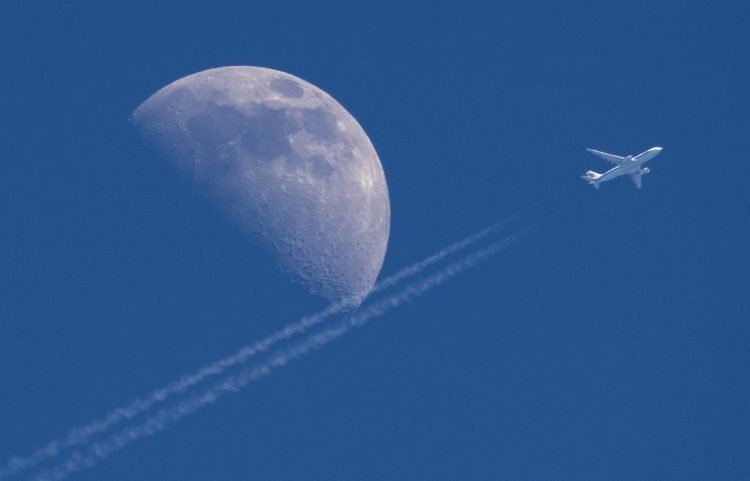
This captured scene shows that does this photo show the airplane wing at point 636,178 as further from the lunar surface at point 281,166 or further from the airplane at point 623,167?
the lunar surface at point 281,166

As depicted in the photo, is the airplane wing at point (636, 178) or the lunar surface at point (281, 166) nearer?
the lunar surface at point (281, 166)

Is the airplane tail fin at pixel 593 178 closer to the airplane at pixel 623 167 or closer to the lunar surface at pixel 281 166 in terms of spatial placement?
the airplane at pixel 623 167

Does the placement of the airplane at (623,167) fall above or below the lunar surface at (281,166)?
above

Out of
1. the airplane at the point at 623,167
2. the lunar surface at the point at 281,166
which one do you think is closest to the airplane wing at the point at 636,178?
the airplane at the point at 623,167

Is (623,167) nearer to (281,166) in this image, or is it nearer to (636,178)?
(636,178)

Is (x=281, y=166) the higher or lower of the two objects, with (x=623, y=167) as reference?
lower

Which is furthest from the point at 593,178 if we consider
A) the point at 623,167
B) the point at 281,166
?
the point at 281,166

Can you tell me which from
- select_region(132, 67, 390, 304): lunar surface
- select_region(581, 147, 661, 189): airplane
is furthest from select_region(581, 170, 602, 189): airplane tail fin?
select_region(132, 67, 390, 304): lunar surface
